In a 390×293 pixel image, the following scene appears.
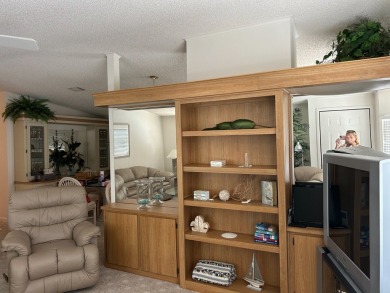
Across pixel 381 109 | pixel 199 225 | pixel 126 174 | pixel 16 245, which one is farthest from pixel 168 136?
pixel 381 109

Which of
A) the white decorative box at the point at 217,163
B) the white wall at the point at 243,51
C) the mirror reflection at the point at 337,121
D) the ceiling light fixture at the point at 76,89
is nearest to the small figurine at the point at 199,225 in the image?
the white decorative box at the point at 217,163

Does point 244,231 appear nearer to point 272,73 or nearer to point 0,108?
point 272,73

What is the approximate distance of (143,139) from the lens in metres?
3.43

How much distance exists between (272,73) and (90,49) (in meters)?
2.18

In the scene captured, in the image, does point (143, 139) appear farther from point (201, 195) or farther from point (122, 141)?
point (201, 195)

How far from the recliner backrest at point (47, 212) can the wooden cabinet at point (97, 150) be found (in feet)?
11.1

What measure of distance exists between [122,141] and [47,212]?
119cm

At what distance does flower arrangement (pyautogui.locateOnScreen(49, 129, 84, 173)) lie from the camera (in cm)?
585

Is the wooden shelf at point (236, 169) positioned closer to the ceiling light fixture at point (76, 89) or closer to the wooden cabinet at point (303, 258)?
the wooden cabinet at point (303, 258)

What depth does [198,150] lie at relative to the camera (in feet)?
9.70

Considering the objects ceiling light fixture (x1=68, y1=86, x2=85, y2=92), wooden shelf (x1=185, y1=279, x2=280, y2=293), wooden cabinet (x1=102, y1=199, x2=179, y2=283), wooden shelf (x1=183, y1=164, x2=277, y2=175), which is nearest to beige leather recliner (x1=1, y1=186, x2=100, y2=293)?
wooden cabinet (x1=102, y1=199, x2=179, y2=283)

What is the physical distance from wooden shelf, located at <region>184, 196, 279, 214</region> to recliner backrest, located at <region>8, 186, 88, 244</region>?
4.70 ft

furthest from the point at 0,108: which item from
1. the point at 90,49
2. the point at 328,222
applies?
the point at 328,222

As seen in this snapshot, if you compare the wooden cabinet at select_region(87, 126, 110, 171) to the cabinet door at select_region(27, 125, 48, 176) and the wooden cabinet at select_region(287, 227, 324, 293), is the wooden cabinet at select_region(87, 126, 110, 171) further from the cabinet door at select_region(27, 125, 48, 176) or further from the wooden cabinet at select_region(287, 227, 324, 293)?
the wooden cabinet at select_region(287, 227, 324, 293)
